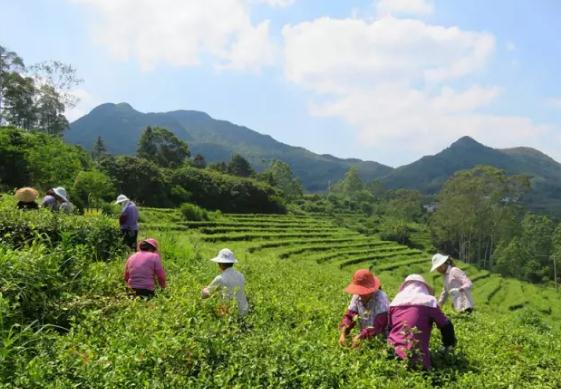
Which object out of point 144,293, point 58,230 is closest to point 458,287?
point 144,293

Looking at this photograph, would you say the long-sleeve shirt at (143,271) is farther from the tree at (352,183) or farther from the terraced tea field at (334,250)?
the tree at (352,183)

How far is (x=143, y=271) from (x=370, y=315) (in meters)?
3.41

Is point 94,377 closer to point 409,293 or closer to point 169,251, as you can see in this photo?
point 409,293

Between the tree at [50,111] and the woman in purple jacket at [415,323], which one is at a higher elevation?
the tree at [50,111]

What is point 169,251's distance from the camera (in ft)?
36.3

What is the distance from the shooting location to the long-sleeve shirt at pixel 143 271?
7.18m

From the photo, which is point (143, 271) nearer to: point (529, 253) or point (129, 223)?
point (129, 223)

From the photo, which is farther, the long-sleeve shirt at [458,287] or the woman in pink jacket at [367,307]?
the long-sleeve shirt at [458,287]

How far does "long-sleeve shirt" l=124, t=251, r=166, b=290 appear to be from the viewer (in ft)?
23.6

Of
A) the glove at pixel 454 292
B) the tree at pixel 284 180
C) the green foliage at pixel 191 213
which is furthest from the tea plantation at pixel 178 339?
the tree at pixel 284 180

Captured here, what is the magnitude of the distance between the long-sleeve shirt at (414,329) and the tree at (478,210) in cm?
6110

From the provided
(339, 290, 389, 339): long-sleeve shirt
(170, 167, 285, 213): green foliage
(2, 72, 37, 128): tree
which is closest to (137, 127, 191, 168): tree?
(2, 72, 37, 128): tree

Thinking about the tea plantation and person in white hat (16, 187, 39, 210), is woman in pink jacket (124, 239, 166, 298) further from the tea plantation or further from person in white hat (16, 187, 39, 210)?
person in white hat (16, 187, 39, 210)

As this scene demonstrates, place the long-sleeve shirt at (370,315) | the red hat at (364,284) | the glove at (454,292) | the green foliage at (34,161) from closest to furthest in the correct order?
the long-sleeve shirt at (370,315), the red hat at (364,284), the glove at (454,292), the green foliage at (34,161)
